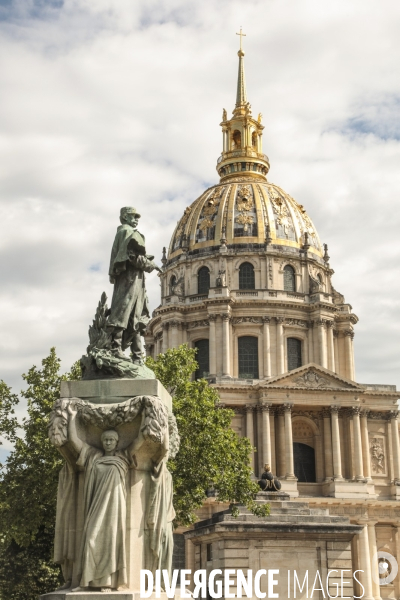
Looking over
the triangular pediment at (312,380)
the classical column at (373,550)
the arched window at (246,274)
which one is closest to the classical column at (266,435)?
the triangular pediment at (312,380)

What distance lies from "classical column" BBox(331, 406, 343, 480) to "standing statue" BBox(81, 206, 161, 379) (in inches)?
2202

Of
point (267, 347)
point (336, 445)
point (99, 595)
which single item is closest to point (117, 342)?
point (99, 595)

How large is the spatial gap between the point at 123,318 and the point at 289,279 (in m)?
68.6

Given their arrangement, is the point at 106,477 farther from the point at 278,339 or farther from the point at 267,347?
the point at 278,339

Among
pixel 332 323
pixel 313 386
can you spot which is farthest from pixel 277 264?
pixel 313 386

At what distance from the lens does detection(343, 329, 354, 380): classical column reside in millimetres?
77281

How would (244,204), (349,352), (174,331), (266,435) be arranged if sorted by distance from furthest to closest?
(244,204) → (349,352) → (174,331) → (266,435)

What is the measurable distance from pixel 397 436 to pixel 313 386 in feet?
27.7

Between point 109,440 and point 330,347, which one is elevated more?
point 330,347

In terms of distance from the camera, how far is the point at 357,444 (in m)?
66.0

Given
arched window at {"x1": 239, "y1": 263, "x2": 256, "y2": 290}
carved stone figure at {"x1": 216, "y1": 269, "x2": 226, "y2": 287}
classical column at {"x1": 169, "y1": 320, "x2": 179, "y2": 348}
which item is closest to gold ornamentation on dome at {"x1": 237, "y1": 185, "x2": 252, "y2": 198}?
arched window at {"x1": 239, "y1": 263, "x2": 256, "y2": 290}

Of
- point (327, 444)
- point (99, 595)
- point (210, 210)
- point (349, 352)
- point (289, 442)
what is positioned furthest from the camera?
point (210, 210)

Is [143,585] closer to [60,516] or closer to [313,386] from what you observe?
[60,516]

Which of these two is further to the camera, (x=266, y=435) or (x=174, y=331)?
(x=174, y=331)
